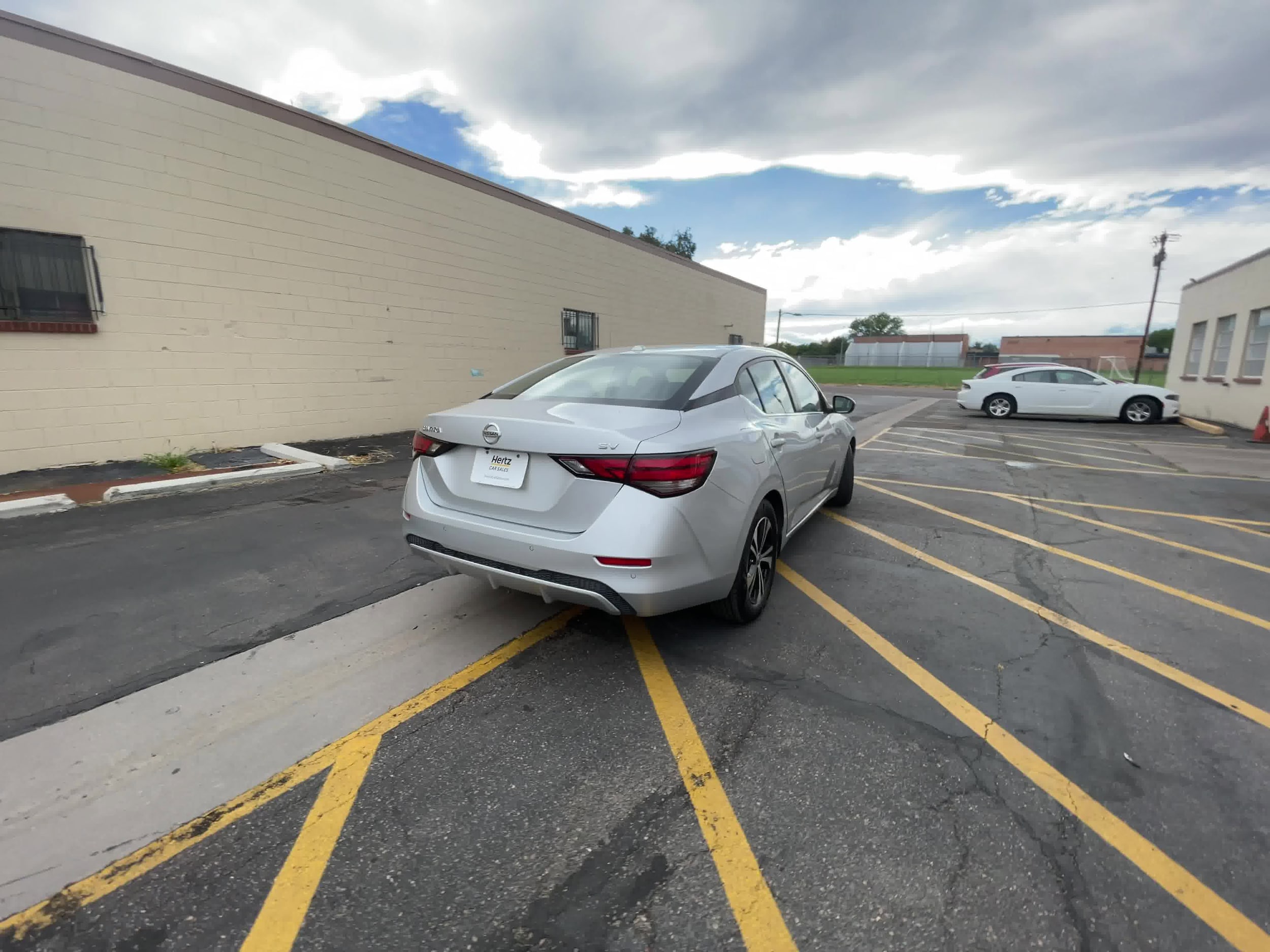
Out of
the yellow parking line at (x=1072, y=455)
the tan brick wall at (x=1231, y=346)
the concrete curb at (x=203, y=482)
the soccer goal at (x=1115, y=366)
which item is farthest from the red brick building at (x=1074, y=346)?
the concrete curb at (x=203, y=482)

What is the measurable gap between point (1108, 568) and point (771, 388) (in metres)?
2.95

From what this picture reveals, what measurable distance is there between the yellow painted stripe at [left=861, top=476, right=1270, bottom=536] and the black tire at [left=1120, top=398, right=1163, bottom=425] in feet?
34.9

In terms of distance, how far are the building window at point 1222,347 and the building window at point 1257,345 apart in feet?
2.36

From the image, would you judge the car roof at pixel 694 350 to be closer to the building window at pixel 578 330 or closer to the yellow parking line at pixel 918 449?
the yellow parking line at pixel 918 449

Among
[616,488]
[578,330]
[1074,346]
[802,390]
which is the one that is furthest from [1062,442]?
[1074,346]

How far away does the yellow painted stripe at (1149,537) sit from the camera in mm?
4750

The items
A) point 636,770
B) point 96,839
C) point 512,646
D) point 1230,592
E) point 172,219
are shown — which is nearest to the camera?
→ point 96,839

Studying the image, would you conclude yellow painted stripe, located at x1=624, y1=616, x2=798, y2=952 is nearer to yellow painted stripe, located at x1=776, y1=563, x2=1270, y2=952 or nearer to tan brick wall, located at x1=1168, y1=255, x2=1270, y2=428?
yellow painted stripe, located at x1=776, y1=563, x2=1270, y2=952

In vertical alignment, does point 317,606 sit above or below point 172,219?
below

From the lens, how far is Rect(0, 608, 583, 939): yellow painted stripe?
175 cm

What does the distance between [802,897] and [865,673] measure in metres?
1.42

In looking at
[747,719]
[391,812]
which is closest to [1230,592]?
[747,719]

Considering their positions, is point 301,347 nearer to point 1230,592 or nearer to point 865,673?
point 865,673

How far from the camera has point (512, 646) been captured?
332 cm
